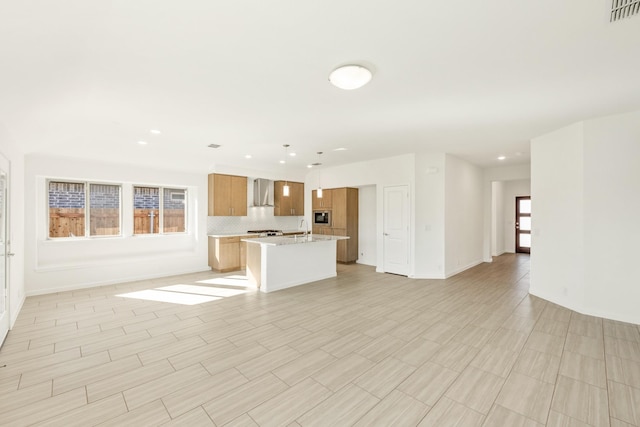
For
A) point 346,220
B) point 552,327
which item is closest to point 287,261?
point 346,220

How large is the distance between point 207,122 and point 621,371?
534 cm

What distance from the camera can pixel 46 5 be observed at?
156 centimetres

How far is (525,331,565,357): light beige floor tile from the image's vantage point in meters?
3.01

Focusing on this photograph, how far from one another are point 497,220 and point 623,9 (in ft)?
30.8

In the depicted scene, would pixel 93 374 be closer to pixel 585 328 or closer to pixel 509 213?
pixel 585 328

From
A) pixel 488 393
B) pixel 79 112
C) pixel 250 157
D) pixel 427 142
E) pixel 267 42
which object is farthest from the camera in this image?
pixel 250 157

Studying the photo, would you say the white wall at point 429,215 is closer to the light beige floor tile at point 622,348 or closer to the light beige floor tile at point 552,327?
the light beige floor tile at point 552,327

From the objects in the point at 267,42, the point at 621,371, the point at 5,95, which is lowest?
the point at 621,371

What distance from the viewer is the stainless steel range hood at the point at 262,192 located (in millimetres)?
7930

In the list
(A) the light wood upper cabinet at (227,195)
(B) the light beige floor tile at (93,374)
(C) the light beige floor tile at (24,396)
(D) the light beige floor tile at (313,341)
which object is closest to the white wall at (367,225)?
(A) the light wood upper cabinet at (227,195)

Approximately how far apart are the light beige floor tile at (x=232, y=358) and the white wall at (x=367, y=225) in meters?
5.21

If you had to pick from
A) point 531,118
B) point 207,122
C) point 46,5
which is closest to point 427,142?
point 531,118

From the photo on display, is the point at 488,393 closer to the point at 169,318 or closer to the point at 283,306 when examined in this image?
the point at 283,306

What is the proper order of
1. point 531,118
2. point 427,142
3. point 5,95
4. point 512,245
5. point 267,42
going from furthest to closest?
point 512,245 < point 427,142 < point 531,118 < point 5,95 < point 267,42
